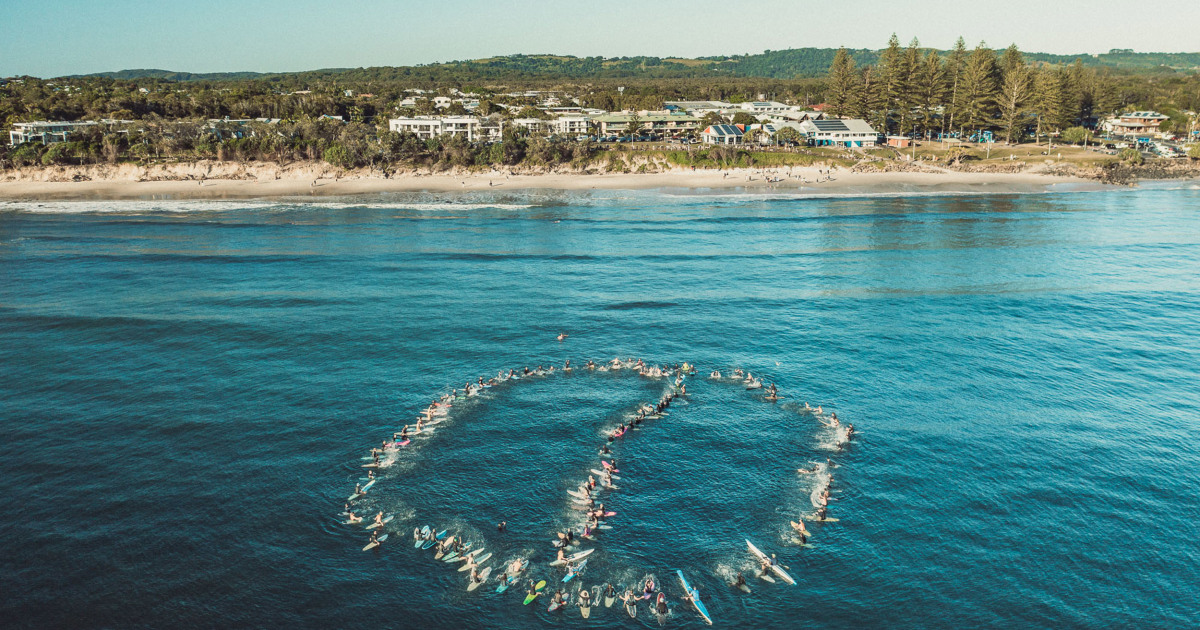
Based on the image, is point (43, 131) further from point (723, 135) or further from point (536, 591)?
point (536, 591)

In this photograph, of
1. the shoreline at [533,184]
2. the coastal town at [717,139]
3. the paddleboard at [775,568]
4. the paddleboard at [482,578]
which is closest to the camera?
the paddleboard at [482,578]

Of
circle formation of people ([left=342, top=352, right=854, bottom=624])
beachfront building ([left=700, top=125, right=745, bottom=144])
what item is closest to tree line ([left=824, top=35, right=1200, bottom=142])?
beachfront building ([left=700, top=125, right=745, bottom=144])

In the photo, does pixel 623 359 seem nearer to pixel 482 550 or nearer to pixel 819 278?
pixel 482 550

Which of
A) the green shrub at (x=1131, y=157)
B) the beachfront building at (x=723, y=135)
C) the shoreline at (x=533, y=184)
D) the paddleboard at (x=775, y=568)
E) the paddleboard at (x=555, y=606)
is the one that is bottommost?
the paddleboard at (x=555, y=606)

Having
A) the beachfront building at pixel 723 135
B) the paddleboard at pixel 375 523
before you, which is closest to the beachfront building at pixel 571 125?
the beachfront building at pixel 723 135

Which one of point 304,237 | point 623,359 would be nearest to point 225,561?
point 623,359

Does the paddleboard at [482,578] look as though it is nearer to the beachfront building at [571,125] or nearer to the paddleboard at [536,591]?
the paddleboard at [536,591]

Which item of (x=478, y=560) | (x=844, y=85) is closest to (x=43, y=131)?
(x=844, y=85)
